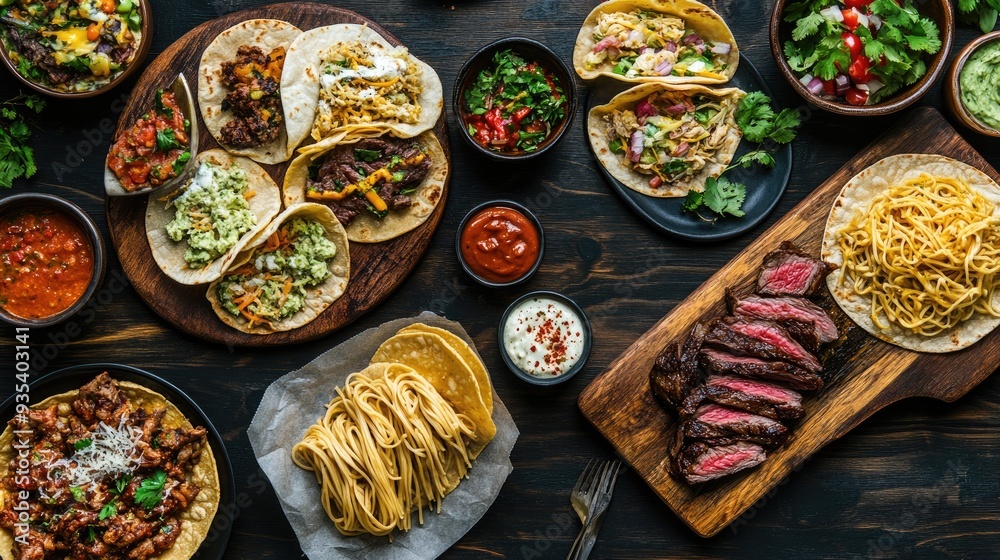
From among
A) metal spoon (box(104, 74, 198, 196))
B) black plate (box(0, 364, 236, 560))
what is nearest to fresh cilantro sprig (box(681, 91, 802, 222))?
metal spoon (box(104, 74, 198, 196))

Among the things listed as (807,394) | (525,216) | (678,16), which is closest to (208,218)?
(525,216)

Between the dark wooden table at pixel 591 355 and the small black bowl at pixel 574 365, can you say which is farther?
the dark wooden table at pixel 591 355

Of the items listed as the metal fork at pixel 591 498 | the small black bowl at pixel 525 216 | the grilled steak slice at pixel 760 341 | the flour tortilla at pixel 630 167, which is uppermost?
the flour tortilla at pixel 630 167

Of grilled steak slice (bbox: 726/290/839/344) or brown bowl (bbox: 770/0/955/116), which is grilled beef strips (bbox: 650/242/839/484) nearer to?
grilled steak slice (bbox: 726/290/839/344)

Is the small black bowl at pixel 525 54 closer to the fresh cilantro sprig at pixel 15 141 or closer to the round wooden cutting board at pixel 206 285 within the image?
the round wooden cutting board at pixel 206 285

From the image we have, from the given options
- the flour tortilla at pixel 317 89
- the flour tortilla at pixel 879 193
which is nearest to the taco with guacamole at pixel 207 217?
the flour tortilla at pixel 317 89

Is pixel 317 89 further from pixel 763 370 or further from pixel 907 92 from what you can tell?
pixel 907 92
